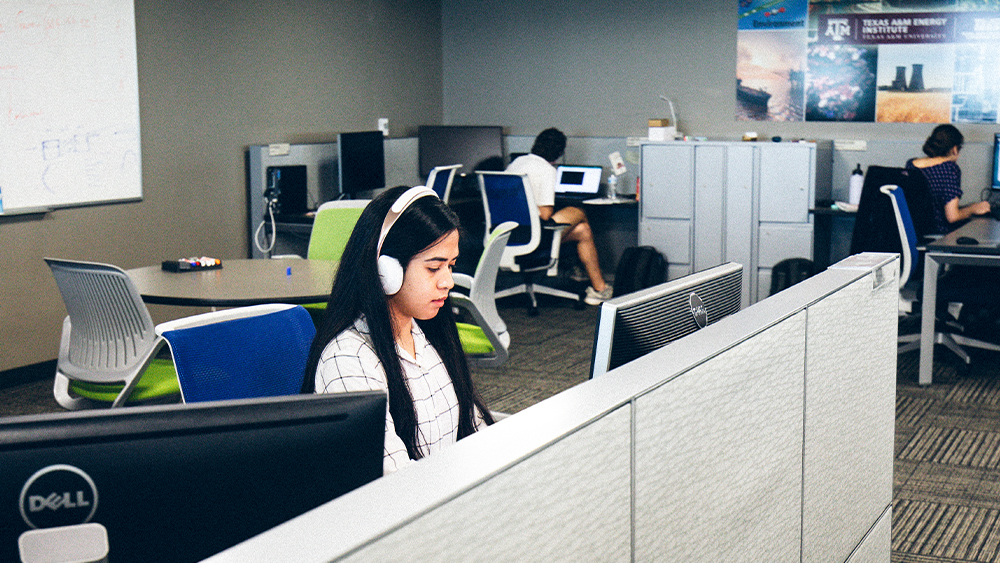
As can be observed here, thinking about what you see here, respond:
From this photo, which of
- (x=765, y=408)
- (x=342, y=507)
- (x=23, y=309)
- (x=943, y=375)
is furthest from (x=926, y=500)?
(x=23, y=309)

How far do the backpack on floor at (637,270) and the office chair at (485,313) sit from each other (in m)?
2.67

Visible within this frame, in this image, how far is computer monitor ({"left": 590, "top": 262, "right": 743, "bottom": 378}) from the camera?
1194 mm

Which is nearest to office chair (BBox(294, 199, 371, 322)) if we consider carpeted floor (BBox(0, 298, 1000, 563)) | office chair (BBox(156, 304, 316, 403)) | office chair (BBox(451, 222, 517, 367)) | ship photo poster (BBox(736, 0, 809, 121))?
office chair (BBox(451, 222, 517, 367))

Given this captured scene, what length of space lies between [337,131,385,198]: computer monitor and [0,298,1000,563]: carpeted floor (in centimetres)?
125

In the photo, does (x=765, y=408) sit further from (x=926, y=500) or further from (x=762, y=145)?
(x=762, y=145)

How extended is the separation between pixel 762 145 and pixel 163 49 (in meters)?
3.57

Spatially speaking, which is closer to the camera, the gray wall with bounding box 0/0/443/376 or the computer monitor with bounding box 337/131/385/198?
the gray wall with bounding box 0/0/443/376

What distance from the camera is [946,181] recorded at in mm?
5398

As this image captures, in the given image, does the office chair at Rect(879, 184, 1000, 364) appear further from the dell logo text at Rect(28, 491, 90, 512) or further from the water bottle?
the dell logo text at Rect(28, 491, 90, 512)

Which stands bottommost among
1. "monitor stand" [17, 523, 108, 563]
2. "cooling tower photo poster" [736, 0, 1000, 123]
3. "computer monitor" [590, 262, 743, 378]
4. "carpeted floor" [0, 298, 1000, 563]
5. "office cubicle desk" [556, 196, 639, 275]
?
"carpeted floor" [0, 298, 1000, 563]

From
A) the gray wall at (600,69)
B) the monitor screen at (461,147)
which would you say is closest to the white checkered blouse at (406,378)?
the monitor screen at (461,147)

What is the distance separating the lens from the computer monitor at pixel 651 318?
119 cm

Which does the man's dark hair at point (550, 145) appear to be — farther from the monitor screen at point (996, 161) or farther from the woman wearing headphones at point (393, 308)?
the woman wearing headphones at point (393, 308)

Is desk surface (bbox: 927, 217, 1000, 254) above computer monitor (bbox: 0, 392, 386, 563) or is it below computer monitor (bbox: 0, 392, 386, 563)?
below
